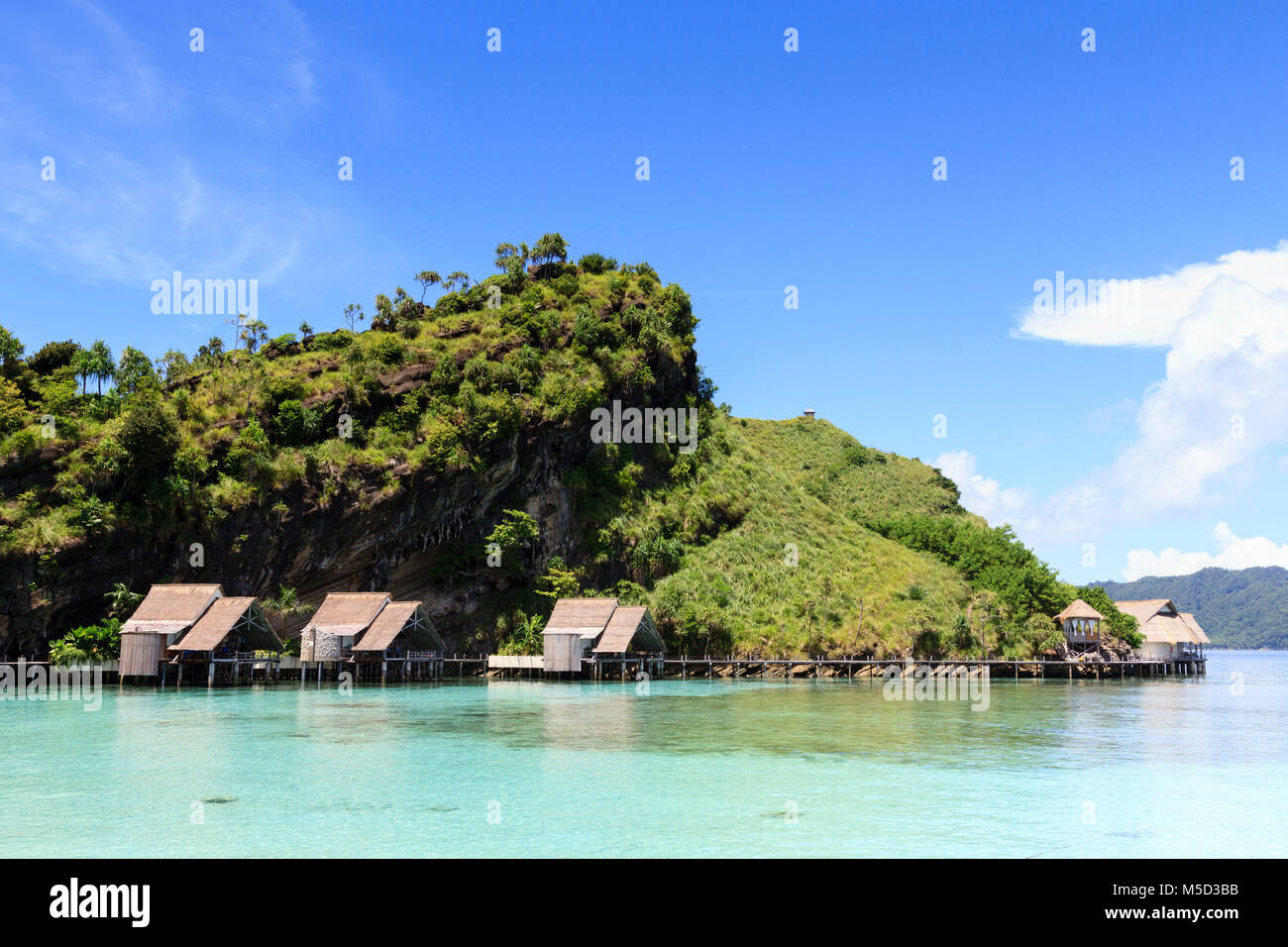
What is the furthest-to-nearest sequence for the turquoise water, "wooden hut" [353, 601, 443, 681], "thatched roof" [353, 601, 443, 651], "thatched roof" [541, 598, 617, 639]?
"thatched roof" [541, 598, 617, 639], "wooden hut" [353, 601, 443, 681], "thatched roof" [353, 601, 443, 651], the turquoise water

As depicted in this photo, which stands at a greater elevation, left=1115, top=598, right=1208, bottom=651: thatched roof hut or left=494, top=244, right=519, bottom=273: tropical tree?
left=494, top=244, right=519, bottom=273: tropical tree

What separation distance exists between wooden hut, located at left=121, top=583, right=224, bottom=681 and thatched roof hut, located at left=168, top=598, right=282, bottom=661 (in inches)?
18.3

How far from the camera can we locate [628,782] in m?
A: 19.9

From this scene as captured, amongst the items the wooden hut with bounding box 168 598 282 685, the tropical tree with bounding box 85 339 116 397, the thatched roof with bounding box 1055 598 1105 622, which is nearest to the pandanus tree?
the tropical tree with bounding box 85 339 116 397

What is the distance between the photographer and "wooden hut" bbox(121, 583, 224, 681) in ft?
147

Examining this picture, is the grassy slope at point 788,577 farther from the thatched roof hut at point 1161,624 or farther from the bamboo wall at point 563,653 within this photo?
the thatched roof hut at point 1161,624

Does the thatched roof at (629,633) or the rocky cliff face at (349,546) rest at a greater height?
the rocky cliff face at (349,546)

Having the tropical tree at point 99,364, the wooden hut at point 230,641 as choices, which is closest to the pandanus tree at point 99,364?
the tropical tree at point 99,364

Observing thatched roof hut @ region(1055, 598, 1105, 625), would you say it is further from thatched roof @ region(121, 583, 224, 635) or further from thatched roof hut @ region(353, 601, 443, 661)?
thatched roof @ region(121, 583, 224, 635)

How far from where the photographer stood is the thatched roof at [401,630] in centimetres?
4947

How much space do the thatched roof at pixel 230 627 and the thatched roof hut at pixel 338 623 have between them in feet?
6.05

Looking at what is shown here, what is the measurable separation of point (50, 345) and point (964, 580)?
66.8 m

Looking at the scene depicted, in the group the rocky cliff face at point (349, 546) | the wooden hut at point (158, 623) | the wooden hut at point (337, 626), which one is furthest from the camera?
the wooden hut at point (337, 626)
